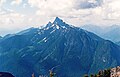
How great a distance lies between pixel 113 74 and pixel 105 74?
6.42 meters

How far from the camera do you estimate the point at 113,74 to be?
193m

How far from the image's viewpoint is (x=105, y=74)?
19775cm
